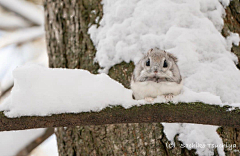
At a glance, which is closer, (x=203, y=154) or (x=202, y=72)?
(x=203, y=154)

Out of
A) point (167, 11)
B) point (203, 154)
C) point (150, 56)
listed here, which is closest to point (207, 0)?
point (167, 11)

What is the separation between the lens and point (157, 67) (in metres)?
2.06

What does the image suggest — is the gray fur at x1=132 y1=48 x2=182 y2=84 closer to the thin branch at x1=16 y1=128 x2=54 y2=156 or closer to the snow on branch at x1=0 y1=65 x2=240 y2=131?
the snow on branch at x1=0 y1=65 x2=240 y2=131

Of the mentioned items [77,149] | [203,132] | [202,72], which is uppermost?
[202,72]

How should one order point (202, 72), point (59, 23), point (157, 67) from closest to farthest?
point (157, 67), point (202, 72), point (59, 23)

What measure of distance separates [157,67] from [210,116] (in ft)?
1.78

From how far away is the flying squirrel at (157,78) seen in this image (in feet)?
6.79

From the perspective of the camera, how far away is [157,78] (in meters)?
2.09

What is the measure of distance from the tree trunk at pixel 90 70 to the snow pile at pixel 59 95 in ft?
2.09

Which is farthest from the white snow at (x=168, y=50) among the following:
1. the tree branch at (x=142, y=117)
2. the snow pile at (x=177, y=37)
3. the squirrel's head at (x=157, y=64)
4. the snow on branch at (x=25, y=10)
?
the snow on branch at (x=25, y=10)

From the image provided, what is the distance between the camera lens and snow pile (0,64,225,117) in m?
1.76

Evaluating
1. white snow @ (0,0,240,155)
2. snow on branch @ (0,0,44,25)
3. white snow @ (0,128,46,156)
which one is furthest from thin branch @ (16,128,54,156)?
snow on branch @ (0,0,44,25)

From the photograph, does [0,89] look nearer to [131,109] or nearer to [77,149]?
[77,149]

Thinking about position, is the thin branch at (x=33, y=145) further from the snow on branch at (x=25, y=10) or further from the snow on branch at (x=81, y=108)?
the snow on branch at (x=25, y=10)
